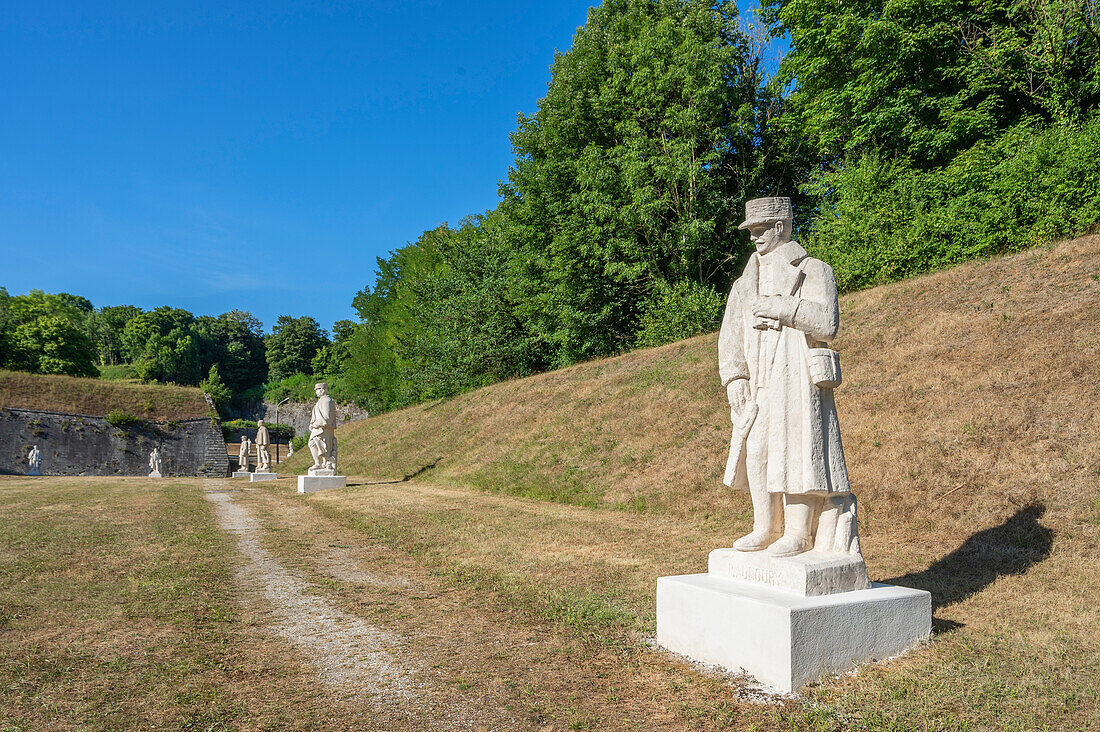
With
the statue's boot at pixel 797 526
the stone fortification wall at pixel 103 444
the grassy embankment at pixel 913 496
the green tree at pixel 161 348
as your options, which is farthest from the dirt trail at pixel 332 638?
the green tree at pixel 161 348

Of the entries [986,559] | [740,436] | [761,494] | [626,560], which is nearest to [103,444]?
[626,560]

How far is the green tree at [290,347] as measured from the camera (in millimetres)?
81625

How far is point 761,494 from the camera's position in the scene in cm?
417

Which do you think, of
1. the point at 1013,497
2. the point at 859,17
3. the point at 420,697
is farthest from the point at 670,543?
the point at 859,17

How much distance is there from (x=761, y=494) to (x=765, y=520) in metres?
0.18

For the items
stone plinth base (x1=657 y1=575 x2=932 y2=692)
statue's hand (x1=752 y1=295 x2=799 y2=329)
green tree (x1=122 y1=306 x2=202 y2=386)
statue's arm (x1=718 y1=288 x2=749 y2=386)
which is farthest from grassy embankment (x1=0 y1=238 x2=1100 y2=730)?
green tree (x1=122 y1=306 x2=202 y2=386)

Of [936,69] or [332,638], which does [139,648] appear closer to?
[332,638]

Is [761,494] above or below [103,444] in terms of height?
above

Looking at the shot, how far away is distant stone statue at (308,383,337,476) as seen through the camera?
18.0 m

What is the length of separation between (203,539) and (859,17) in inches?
803

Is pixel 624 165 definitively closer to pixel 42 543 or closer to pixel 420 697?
pixel 42 543

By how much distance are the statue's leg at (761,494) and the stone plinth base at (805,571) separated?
11cm

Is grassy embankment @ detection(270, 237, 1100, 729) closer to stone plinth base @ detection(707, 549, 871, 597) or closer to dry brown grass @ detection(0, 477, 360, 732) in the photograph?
stone plinth base @ detection(707, 549, 871, 597)

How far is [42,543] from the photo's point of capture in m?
8.20
